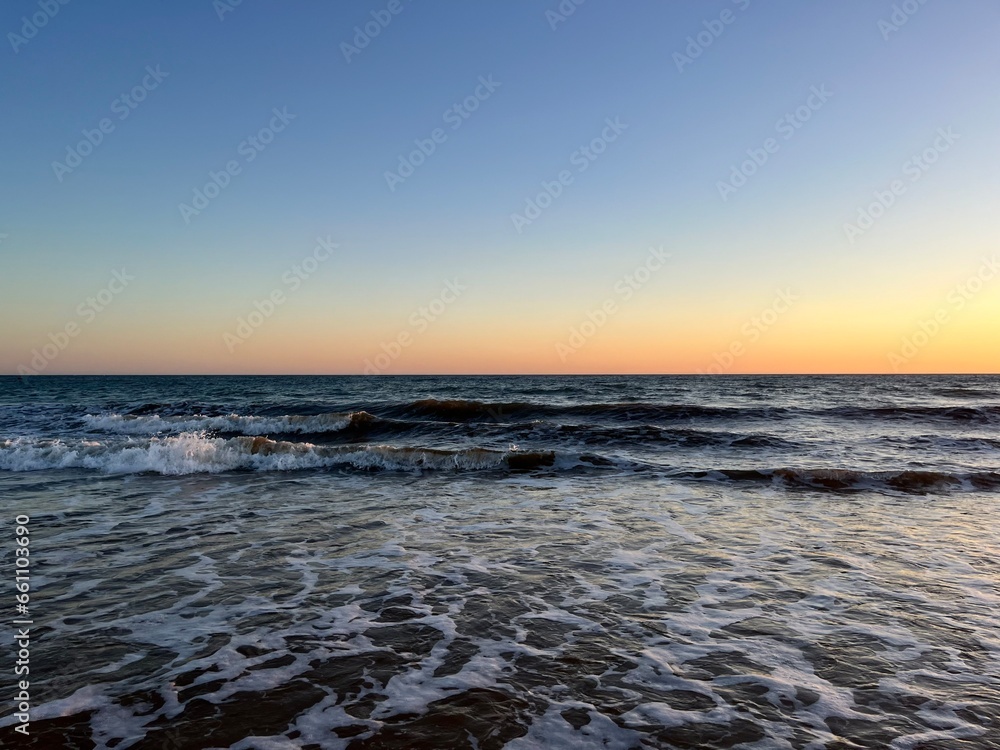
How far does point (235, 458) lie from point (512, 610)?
12736 millimetres

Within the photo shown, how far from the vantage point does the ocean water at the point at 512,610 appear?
13.1 ft

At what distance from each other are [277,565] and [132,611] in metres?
1.78

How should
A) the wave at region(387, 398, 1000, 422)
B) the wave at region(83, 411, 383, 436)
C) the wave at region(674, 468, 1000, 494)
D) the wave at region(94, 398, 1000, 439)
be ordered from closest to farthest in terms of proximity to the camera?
1. the wave at region(674, 468, 1000, 494)
2. the wave at region(83, 411, 383, 436)
3. the wave at region(94, 398, 1000, 439)
4. the wave at region(387, 398, 1000, 422)

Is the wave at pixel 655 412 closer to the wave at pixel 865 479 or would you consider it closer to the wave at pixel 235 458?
the wave at pixel 235 458

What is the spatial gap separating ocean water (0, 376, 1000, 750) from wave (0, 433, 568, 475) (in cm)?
125

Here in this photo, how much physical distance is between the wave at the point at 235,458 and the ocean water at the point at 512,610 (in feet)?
4.11

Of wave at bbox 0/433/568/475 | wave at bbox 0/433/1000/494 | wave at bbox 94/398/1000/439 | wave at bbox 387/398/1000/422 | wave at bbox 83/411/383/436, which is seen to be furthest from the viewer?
wave at bbox 387/398/1000/422

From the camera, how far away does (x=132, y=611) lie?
5.83 metres

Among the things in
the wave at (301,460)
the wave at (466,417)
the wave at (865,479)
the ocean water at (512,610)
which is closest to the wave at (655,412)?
the wave at (466,417)

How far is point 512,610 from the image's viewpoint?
5973 millimetres

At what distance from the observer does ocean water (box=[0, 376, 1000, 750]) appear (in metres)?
3.98

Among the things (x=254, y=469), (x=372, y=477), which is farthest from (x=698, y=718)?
(x=254, y=469)

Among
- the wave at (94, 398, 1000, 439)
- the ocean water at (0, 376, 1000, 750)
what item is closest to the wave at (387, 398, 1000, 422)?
the wave at (94, 398, 1000, 439)

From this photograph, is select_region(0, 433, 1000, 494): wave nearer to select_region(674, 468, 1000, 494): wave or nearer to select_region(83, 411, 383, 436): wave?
select_region(674, 468, 1000, 494): wave
